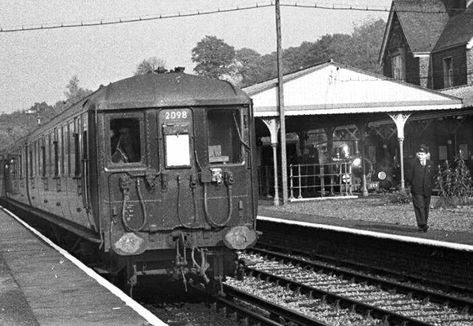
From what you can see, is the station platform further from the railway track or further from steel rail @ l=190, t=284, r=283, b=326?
steel rail @ l=190, t=284, r=283, b=326

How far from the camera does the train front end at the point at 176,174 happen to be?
37.3ft

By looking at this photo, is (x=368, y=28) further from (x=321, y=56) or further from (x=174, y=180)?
(x=174, y=180)

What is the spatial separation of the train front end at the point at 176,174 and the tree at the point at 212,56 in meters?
82.1

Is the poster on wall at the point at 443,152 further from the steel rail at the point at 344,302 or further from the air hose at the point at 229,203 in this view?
the air hose at the point at 229,203

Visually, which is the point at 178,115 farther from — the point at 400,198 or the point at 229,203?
the point at 400,198

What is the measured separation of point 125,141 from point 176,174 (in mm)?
812

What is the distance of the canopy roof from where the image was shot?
29.2m

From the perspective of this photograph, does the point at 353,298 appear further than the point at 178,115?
Yes

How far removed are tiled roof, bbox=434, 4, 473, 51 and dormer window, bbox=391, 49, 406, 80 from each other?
285 cm

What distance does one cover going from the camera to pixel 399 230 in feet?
56.1

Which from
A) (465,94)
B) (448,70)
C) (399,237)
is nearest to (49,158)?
(399,237)

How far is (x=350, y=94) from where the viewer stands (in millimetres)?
29547

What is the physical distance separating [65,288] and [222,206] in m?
2.31

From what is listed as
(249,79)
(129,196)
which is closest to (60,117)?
(129,196)
